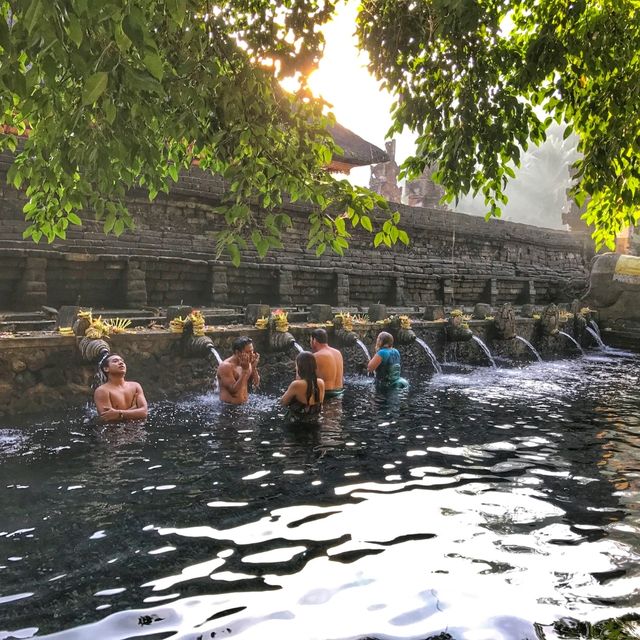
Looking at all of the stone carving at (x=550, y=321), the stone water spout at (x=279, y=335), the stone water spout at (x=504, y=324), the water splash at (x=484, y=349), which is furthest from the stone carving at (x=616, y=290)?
the stone water spout at (x=279, y=335)

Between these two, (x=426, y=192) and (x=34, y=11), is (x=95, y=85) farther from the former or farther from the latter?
(x=426, y=192)

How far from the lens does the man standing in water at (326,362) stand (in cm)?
923

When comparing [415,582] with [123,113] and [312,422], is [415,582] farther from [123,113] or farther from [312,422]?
[312,422]

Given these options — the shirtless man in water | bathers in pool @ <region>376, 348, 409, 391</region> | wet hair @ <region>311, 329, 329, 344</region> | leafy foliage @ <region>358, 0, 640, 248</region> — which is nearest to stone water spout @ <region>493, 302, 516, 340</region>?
bathers in pool @ <region>376, 348, 409, 391</region>

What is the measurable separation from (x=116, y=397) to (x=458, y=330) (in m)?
9.81

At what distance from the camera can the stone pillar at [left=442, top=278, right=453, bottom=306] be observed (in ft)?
72.1

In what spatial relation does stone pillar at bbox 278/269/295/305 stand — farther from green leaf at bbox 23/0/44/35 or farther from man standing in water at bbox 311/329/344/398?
green leaf at bbox 23/0/44/35

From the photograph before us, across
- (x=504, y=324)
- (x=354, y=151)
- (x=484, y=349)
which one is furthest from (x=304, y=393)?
(x=354, y=151)

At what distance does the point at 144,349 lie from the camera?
911cm

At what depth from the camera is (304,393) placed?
310 inches

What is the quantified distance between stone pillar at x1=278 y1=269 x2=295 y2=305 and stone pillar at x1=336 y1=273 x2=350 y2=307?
1924 mm

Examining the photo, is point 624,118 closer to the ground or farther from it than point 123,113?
farther from it

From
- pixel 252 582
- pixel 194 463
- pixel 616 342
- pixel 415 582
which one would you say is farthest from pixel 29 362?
pixel 616 342

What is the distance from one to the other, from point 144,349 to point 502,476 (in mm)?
6004
